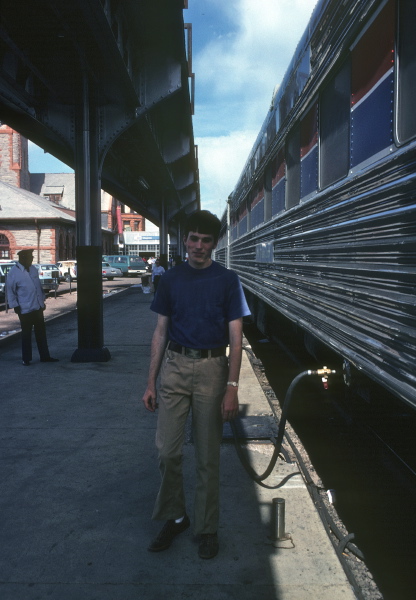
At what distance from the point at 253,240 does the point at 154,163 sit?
7.35 m

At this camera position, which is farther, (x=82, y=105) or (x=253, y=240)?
(x=253, y=240)

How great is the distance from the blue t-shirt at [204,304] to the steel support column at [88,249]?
552cm

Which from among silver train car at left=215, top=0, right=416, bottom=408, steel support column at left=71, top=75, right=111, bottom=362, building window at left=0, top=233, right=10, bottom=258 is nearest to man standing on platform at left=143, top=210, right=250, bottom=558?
silver train car at left=215, top=0, right=416, bottom=408

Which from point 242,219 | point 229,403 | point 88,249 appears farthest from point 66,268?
point 229,403

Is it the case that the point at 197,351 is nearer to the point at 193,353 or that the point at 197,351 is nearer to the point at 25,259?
the point at 193,353

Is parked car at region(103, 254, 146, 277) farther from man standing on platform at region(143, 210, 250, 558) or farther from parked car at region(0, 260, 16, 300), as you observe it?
man standing on platform at region(143, 210, 250, 558)

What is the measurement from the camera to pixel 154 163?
16.2 meters

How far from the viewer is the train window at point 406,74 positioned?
113 inches

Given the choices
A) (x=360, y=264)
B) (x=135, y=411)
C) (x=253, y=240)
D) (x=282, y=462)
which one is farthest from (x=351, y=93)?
(x=253, y=240)

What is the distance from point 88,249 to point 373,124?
18.4ft

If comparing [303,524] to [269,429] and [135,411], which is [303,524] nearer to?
[269,429]

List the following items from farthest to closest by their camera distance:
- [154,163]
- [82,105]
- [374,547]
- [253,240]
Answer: [154,163] → [253,240] → [82,105] → [374,547]

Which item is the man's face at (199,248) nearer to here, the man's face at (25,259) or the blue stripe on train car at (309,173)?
the blue stripe on train car at (309,173)

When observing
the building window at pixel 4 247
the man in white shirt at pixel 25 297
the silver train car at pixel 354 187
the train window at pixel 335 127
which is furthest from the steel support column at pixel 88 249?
the building window at pixel 4 247
